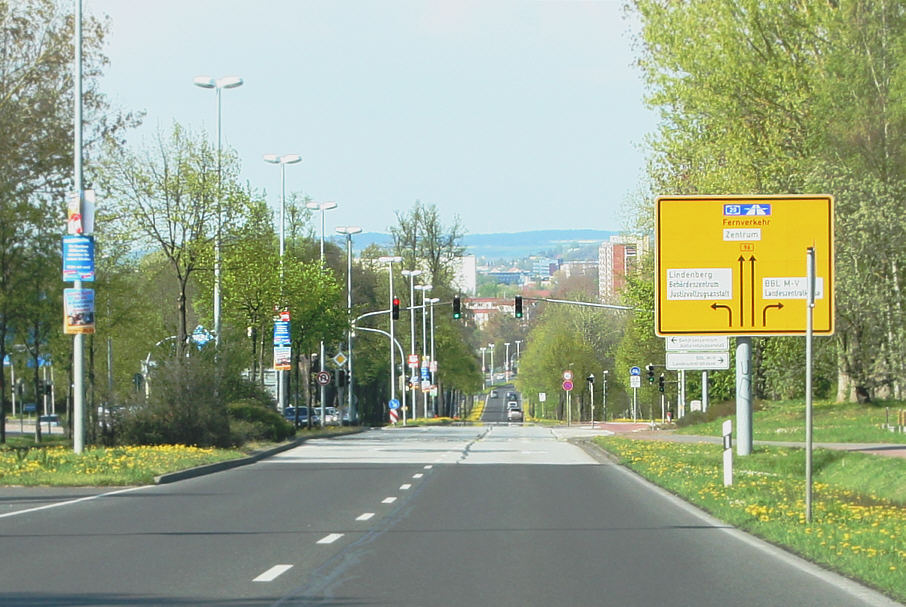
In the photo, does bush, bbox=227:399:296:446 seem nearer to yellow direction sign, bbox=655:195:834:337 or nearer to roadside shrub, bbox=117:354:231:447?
roadside shrub, bbox=117:354:231:447

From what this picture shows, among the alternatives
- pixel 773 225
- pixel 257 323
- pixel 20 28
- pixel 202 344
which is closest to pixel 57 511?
pixel 773 225

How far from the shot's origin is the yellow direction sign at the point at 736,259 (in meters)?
26.5

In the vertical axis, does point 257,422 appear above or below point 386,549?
below

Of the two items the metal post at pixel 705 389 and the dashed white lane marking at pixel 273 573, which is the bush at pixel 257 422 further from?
the dashed white lane marking at pixel 273 573

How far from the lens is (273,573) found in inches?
450

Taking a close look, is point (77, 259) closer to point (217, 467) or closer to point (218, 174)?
point (217, 467)

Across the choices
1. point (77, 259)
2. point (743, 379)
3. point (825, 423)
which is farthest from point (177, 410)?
point (825, 423)

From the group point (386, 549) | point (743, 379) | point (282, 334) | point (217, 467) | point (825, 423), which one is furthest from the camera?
point (282, 334)

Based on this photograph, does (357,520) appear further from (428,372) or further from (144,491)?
(428,372)

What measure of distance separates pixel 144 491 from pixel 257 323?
3207cm

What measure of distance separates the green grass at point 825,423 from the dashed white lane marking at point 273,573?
23973 millimetres

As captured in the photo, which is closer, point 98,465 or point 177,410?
point 98,465

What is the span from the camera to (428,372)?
9619 cm

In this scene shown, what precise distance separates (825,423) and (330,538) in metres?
30.3
